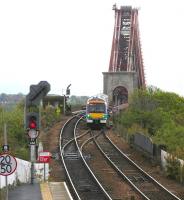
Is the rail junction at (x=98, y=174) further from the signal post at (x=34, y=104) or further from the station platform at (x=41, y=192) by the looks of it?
the signal post at (x=34, y=104)

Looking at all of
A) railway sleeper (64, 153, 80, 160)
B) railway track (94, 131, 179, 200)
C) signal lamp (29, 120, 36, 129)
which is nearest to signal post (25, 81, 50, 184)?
signal lamp (29, 120, 36, 129)

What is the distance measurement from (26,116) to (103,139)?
25438mm

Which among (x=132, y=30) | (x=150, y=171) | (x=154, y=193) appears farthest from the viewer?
(x=132, y=30)

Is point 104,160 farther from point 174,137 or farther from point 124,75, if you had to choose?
point 124,75

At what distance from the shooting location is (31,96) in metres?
19.8

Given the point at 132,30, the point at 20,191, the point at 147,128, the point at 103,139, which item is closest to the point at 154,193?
the point at 20,191

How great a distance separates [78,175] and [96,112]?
2620 centimetres

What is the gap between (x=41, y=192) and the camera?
66.5ft

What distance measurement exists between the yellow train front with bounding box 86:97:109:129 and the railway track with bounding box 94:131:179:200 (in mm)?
11782

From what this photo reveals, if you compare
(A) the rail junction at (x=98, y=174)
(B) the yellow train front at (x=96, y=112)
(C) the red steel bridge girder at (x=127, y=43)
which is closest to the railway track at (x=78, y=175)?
(A) the rail junction at (x=98, y=174)

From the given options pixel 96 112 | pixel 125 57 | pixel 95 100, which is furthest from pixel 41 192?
pixel 125 57

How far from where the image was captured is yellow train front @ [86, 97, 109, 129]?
5288cm

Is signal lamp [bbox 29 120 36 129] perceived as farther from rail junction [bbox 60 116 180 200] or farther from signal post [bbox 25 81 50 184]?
rail junction [bbox 60 116 180 200]

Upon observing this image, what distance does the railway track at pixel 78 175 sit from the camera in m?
21.9
